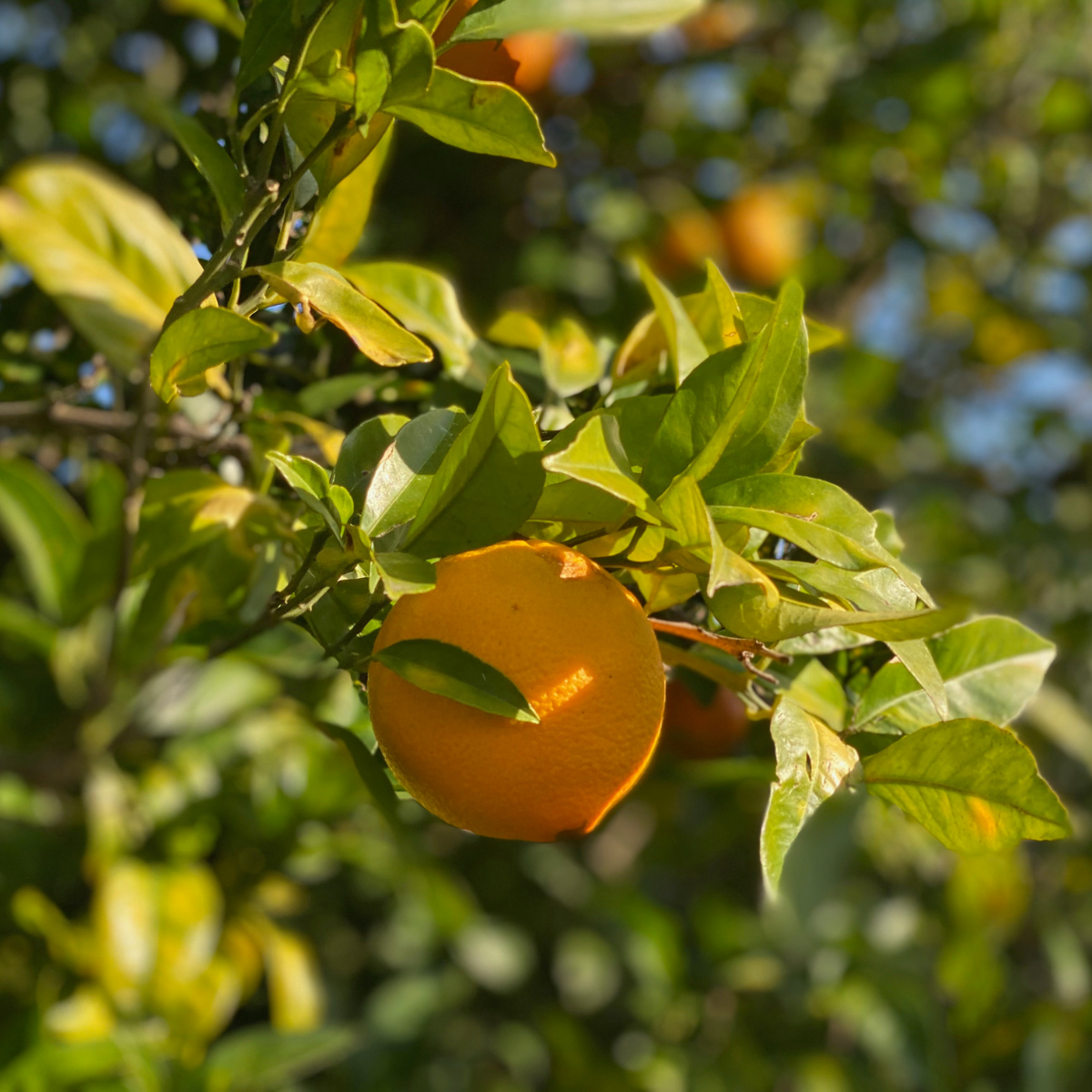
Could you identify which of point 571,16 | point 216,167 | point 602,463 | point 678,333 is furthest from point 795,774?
point 571,16

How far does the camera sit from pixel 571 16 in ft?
2.70

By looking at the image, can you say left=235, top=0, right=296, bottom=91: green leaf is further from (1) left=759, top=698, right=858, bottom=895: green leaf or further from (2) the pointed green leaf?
(1) left=759, top=698, right=858, bottom=895: green leaf

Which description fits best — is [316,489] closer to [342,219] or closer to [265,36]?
[265,36]

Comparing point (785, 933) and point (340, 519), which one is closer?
point (340, 519)

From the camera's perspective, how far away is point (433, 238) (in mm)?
2193

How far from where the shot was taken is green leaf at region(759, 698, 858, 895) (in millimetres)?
528

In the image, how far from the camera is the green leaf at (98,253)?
967 mm

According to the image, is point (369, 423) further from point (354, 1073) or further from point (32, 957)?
point (354, 1073)

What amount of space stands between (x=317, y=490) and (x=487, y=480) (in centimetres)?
8

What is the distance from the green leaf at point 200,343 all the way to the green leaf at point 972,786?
397mm

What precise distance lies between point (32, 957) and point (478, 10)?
137 centimetres

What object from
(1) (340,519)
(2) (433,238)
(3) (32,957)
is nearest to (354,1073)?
(3) (32,957)

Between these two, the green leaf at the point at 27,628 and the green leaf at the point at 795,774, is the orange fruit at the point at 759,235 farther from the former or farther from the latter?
the green leaf at the point at 795,774

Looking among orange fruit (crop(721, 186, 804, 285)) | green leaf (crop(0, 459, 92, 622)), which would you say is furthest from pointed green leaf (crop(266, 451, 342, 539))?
orange fruit (crop(721, 186, 804, 285))
